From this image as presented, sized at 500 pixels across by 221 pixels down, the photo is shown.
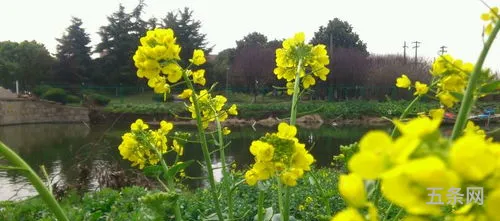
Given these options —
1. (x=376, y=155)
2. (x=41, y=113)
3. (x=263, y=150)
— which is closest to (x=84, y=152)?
(x=263, y=150)

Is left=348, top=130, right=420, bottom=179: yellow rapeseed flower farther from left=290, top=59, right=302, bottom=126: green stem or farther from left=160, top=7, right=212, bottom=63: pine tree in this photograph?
left=160, top=7, right=212, bottom=63: pine tree

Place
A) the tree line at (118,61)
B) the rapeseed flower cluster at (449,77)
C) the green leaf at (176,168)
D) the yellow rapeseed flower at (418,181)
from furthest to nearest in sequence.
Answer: the tree line at (118,61), the green leaf at (176,168), the rapeseed flower cluster at (449,77), the yellow rapeseed flower at (418,181)

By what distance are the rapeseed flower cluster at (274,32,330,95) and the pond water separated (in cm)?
351

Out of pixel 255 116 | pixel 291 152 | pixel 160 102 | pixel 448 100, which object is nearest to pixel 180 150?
pixel 291 152

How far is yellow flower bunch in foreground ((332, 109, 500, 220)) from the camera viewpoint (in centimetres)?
29

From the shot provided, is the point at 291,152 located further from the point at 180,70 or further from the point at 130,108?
the point at 130,108

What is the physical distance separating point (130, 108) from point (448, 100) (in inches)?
883

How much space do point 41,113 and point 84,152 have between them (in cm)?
1354

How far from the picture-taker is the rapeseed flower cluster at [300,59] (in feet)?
4.75

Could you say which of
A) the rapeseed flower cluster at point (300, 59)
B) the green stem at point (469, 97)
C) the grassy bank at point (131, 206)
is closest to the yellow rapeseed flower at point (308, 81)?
the rapeseed flower cluster at point (300, 59)

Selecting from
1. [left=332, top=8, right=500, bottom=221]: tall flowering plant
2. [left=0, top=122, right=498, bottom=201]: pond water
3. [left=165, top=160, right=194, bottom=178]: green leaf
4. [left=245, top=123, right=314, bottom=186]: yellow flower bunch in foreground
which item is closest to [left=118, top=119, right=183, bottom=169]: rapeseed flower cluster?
[left=165, top=160, right=194, bottom=178]: green leaf

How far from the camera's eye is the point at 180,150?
1.51 m

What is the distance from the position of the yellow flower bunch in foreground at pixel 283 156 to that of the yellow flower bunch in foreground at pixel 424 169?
0.56 m

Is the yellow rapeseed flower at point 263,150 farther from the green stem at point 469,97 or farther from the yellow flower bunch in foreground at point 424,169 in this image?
the yellow flower bunch in foreground at point 424,169
